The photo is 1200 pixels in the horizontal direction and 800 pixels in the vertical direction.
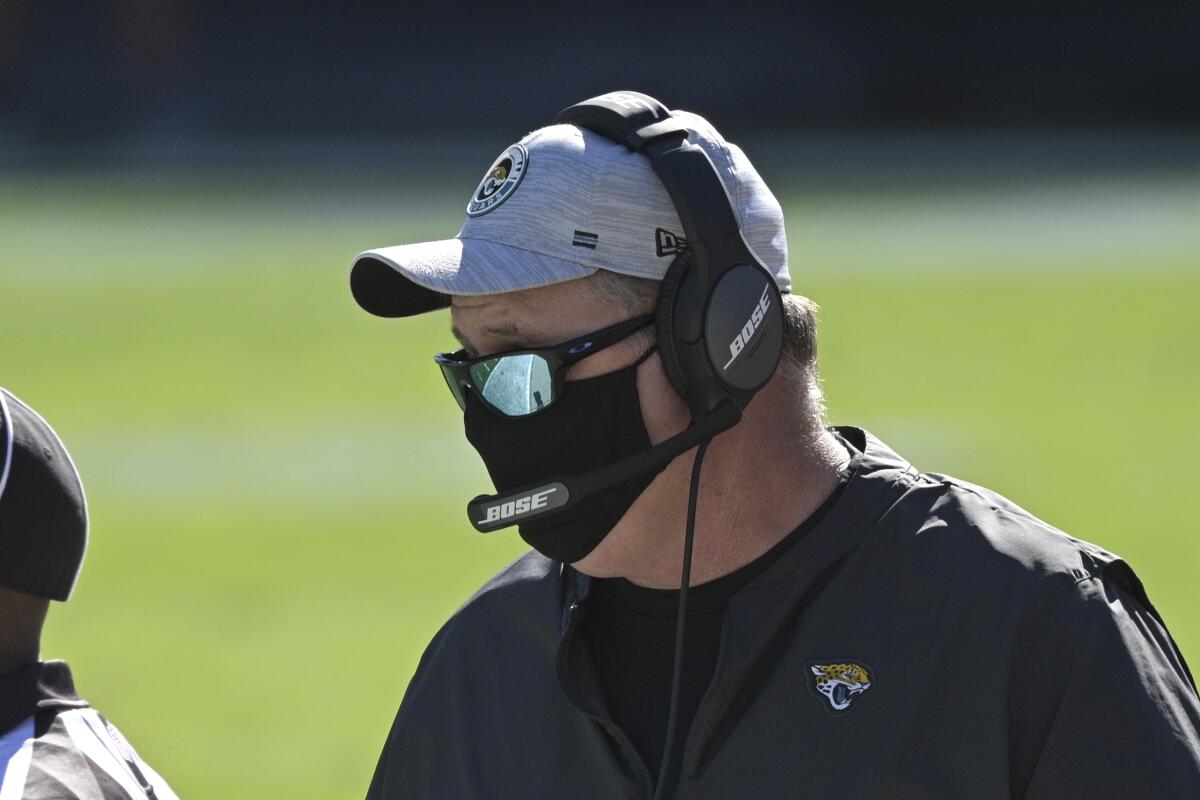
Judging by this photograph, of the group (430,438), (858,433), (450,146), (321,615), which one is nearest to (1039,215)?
(450,146)

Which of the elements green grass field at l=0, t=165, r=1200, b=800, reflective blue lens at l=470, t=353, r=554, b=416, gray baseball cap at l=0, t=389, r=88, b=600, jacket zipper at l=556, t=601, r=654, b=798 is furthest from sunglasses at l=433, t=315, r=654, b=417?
green grass field at l=0, t=165, r=1200, b=800

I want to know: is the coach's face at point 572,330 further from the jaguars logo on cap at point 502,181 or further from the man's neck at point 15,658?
the man's neck at point 15,658

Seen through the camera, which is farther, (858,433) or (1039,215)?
(1039,215)

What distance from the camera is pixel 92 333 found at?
53.4 ft

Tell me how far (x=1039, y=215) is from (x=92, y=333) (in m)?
12.4

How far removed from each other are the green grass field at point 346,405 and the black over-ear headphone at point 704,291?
4764mm

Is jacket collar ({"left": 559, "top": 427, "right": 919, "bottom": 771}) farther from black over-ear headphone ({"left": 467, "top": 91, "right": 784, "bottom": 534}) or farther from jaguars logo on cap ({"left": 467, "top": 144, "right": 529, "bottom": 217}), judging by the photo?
jaguars logo on cap ({"left": 467, "top": 144, "right": 529, "bottom": 217})

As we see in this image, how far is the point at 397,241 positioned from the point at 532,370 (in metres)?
16.9

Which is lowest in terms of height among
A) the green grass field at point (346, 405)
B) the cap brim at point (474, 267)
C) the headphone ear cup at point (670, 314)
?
the green grass field at point (346, 405)

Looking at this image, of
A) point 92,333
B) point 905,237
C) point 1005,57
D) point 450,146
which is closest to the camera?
point 92,333

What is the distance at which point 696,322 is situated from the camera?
2.09m

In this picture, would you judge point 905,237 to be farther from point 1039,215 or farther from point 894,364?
point 894,364

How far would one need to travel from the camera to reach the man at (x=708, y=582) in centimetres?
190

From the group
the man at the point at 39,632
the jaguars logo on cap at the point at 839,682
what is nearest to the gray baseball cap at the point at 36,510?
the man at the point at 39,632
